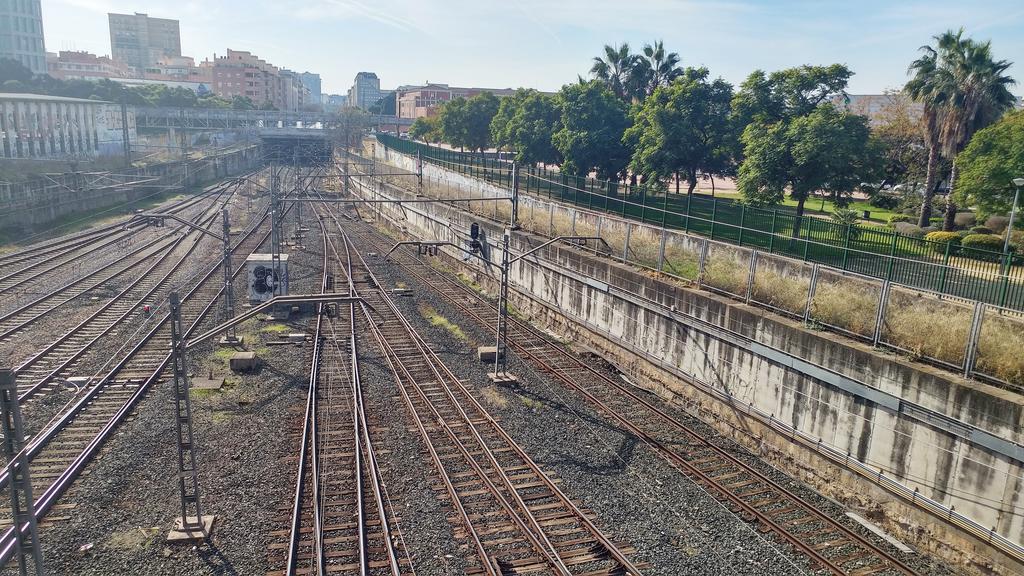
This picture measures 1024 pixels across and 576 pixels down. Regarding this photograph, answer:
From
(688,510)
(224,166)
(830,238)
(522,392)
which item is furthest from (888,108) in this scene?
(224,166)

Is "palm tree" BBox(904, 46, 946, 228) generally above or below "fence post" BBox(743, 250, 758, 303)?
above

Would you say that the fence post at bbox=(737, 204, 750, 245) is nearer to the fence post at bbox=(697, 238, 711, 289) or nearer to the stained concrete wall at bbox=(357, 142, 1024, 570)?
the fence post at bbox=(697, 238, 711, 289)

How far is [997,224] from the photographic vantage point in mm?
27219

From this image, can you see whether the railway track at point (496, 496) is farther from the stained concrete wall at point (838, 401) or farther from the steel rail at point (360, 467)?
the stained concrete wall at point (838, 401)

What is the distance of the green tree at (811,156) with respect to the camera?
71.6ft

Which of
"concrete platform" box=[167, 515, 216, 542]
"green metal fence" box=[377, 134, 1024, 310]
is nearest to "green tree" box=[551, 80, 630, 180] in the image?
"green metal fence" box=[377, 134, 1024, 310]

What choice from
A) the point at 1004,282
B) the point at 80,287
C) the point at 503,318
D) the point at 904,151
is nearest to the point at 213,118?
the point at 80,287

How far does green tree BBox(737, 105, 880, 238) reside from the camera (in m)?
21.8

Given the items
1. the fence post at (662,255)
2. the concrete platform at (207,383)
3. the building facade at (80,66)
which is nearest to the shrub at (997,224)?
the fence post at (662,255)

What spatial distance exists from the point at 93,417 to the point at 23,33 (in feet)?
388

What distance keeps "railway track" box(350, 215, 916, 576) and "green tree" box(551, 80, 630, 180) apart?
14.4 m

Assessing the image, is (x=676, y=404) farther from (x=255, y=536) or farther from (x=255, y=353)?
(x=255, y=353)

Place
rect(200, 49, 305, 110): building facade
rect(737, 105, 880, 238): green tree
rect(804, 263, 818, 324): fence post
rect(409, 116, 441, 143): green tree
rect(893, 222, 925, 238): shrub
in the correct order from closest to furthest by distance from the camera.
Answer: rect(804, 263, 818, 324): fence post, rect(737, 105, 880, 238): green tree, rect(893, 222, 925, 238): shrub, rect(409, 116, 441, 143): green tree, rect(200, 49, 305, 110): building facade

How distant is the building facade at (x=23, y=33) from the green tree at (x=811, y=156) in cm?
11400
